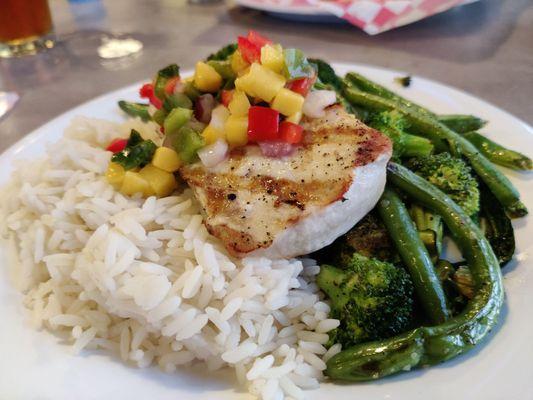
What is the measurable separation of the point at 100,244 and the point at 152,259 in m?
0.24

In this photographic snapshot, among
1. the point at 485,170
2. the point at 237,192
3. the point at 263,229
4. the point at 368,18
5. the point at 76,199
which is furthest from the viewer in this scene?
the point at 368,18

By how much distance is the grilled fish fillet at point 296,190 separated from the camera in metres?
2.21

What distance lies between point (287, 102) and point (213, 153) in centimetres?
44

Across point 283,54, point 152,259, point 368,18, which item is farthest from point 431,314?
point 368,18

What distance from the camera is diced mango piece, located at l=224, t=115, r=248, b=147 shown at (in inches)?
97.8

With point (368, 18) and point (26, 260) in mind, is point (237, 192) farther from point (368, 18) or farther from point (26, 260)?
point (368, 18)

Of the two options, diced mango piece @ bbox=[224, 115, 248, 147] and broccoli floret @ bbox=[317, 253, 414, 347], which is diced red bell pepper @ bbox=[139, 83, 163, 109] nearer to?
diced mango piece @ bbox=[224, 115, 248, 147]

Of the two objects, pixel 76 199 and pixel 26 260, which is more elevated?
pixel 76 199

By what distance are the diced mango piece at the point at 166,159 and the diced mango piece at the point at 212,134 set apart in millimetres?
184

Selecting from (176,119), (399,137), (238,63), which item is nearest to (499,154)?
(399,137)

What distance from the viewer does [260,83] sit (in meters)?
2.46

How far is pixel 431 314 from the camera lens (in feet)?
7.29

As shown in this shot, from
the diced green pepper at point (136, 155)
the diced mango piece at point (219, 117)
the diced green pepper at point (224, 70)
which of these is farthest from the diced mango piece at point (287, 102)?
the diced green pepper at point (136, 155)

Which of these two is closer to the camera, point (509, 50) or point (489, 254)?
point (489, 254)
